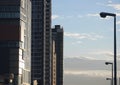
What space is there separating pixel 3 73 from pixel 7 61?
5.15m

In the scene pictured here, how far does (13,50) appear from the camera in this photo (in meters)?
183

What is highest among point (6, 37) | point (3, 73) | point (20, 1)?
point (20, 1)

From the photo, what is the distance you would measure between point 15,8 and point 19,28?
6.91 metres

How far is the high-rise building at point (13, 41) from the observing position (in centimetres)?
18212

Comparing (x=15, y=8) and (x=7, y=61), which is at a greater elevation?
(x=15, y=8)

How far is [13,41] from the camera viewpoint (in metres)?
185

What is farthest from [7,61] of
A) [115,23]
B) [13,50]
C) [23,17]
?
[115,23]

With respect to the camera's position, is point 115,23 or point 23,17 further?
point 23,17

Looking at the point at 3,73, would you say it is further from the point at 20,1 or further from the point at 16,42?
the point at 20,1

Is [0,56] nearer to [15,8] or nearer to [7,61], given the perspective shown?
[7,61]

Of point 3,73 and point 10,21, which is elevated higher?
point 10,21

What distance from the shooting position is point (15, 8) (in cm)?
18550

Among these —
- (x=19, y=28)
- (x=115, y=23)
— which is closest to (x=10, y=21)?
(x=19, y=28)

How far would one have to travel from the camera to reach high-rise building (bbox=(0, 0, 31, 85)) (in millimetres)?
182125
